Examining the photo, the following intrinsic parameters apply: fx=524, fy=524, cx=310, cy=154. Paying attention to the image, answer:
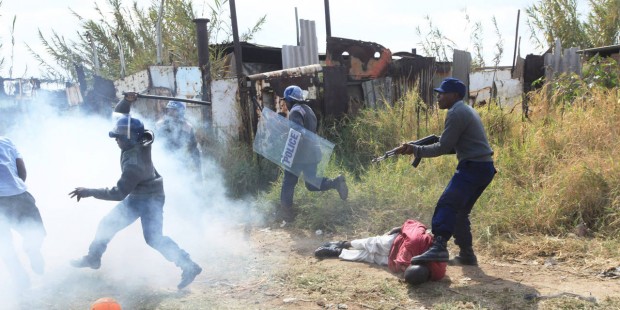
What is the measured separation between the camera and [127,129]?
4406 mm

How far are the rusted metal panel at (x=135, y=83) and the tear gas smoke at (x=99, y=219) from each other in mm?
908

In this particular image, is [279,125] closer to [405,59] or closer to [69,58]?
[405,59]

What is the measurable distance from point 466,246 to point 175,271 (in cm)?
284

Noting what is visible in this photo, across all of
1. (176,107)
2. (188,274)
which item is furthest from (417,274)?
(176,107)

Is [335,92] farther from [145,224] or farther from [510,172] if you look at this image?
[145,224]

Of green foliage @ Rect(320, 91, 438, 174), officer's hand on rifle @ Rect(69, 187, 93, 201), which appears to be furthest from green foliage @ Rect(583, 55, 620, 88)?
officer's hand on rifle @ Rect(69, 187, 93, 201)

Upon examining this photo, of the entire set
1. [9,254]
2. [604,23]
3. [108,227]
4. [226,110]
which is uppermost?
[604,23]

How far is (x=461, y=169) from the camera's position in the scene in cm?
465

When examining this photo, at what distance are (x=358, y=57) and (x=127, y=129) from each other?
5.88 meters

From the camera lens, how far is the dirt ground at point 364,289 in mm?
4055

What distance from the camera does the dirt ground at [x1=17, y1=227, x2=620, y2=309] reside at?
160 inches

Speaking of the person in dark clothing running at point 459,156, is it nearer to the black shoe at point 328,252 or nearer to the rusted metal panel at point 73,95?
the black shoe at point 328,252

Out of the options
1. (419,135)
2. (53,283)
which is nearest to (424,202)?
(419,135)

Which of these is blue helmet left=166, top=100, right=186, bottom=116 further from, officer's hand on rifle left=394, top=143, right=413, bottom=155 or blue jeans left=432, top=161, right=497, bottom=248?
blue jeans left=432, top=161, right=497, bottom=248
